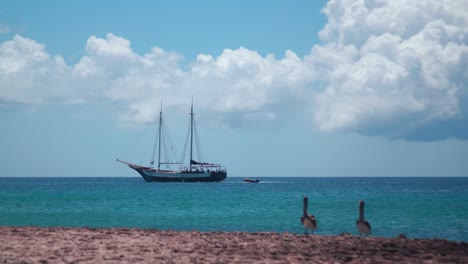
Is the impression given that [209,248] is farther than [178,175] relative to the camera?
No

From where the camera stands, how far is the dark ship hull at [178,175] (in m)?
112

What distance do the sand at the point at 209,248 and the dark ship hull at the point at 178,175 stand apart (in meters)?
95.4

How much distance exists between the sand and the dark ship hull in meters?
95.4

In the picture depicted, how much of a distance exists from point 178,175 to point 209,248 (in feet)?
324

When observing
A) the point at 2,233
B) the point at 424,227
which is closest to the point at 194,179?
the point at 424,227

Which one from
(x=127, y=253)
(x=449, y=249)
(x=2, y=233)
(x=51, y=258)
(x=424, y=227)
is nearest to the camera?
(x=51, y=258)

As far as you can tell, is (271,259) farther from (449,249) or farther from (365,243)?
(449,249)

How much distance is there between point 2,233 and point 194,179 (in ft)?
314

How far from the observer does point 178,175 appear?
11162 cm

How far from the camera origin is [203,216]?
113 feet

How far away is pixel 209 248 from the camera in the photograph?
13703mm

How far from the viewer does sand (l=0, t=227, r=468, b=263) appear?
12422 millimetres

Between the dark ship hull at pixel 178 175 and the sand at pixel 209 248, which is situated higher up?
the dark ship hull at pixel 178 175

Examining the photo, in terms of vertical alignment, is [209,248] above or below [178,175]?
below
